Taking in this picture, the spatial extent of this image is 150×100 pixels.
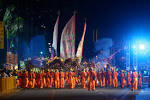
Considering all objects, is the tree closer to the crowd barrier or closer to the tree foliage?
the tree foliage

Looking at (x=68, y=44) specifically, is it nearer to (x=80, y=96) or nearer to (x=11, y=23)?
(x=11, y=23)

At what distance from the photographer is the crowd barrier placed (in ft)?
73.2

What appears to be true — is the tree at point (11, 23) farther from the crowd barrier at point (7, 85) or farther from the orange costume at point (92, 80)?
the orange costume at point (92, 80)

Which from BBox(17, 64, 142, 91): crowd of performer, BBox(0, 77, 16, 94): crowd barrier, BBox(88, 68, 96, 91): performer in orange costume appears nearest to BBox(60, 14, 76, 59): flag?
BBox(17, 64, 142, 91): crowd of performer

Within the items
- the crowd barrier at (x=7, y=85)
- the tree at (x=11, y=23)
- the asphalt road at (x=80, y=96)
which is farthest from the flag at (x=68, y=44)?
the asphalt road at (x=80, y=96)

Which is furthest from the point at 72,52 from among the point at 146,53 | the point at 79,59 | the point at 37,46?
the point at 37,46

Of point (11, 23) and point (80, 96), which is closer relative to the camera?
point (80, 96)

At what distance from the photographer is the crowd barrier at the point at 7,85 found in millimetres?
22314

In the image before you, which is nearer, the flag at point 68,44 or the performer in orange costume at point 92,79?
the performer in orange costume at point 92,79

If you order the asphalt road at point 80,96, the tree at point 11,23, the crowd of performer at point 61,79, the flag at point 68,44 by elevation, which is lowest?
the asphalt road at point 80,96

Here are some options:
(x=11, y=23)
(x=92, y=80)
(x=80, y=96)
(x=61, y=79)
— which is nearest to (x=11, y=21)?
(x=11, y=23)

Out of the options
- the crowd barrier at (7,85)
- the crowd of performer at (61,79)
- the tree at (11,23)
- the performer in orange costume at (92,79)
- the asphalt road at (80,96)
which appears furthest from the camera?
the tree at (11,23)

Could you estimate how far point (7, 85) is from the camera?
2362 centimetres

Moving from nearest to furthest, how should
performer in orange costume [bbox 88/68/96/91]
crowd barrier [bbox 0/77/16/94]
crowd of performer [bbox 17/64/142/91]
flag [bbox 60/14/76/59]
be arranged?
crowd barrier [bbox 0/77/16/94], performer in orange costume [bbox 88/68/96/91], crowd of performer [bbox 17/64/142/91], flag [bbox 60/14/76/59]
